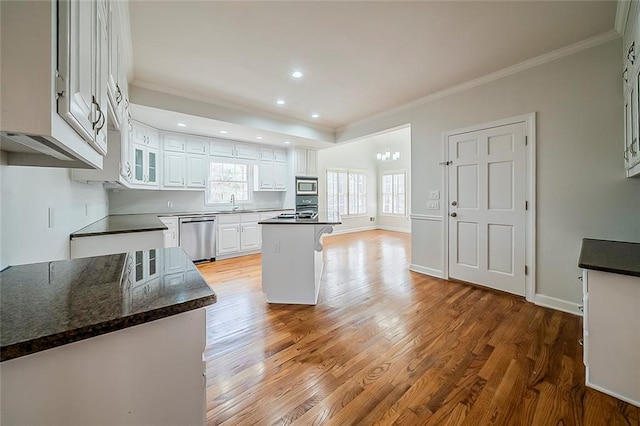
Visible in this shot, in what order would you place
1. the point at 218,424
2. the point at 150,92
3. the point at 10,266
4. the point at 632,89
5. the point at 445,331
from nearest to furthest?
the point at 10,266
the point at 218,424
the point at 632,89
the point at 445,331
the point at 150,92

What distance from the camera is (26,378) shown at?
609 millimetres

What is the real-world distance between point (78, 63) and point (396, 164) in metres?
8.84

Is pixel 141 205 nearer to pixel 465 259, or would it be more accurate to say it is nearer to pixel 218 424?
pixel 218 424

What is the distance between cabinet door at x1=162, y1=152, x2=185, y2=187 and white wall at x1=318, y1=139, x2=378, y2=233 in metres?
3.88

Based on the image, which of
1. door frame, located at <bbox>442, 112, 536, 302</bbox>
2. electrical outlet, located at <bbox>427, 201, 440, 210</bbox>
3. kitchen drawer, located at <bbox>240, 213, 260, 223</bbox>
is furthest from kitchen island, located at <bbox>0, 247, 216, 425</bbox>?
kitchen drawer, located at <bbox>240, 213, 260, 223</bbox>

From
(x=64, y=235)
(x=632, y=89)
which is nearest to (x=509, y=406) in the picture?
(x=632, y=89)

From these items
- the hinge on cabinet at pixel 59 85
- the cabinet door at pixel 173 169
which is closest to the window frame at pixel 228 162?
the cabinet door at pixel 173 169

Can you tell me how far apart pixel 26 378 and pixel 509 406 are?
211 centimetres

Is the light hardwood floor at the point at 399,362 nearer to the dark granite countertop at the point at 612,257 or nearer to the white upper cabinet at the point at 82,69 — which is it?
the dark granite countertop at the point at 612,257

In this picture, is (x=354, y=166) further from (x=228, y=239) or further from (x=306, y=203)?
(x=228, y=239)

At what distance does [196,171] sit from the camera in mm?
4992

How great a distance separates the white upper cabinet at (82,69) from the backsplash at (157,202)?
13.5ft

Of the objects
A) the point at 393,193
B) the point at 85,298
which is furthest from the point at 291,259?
the point at 393,193

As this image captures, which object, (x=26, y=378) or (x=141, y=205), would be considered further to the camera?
(x=141, y=205)
